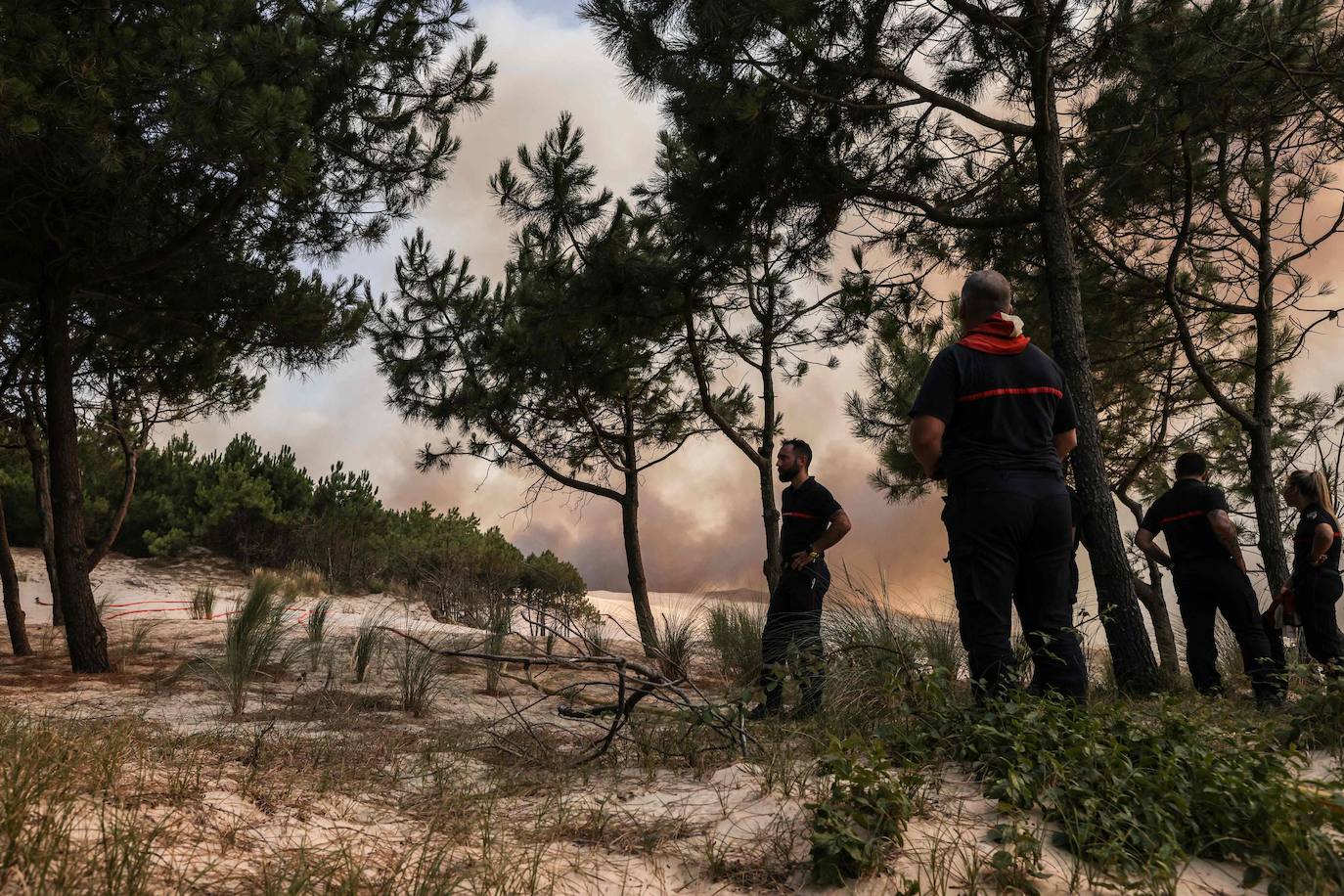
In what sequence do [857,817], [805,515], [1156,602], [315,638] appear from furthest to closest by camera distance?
[1156,602] → [315,638] → [805,515] → [857,817]

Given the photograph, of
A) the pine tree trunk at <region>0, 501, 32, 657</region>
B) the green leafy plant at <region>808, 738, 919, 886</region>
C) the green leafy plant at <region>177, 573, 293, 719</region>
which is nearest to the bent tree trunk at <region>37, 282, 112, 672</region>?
the green leafy plant at <region>177, 573, 293, 719</region>

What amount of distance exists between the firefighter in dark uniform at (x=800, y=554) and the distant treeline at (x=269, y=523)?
47.7 ft

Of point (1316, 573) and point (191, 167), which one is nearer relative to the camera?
point (1316, 573)

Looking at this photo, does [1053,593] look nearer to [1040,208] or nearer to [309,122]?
[1040,208]

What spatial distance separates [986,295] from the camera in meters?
3.62

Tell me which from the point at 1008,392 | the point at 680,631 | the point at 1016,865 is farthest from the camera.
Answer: the point at 680,631

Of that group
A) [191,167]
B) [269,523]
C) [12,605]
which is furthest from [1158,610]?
[269,523]

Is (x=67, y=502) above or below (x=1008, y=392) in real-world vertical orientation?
below

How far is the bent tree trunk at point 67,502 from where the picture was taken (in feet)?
24.6

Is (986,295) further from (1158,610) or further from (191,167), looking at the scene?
(1158,610)

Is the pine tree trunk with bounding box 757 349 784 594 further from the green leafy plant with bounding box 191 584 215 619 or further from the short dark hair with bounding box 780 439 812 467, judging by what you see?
the green leafy plant with bounding box 191 584 215 619

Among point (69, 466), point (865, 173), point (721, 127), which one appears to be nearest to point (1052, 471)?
point (721, 127)

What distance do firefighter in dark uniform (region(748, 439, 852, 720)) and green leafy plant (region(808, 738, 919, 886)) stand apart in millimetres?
2190

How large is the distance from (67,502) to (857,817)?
25.3ft
